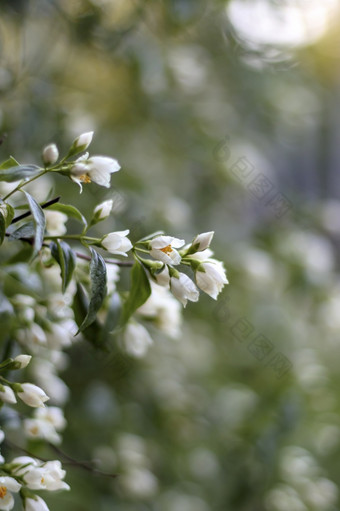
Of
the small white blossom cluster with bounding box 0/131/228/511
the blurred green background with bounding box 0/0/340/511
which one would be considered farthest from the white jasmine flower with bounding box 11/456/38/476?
the blurred green background with bounding box 0/0/340/511

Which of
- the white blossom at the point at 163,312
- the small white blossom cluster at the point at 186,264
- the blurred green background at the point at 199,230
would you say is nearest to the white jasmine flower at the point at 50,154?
the small white blossom cluster at the point at 186,264

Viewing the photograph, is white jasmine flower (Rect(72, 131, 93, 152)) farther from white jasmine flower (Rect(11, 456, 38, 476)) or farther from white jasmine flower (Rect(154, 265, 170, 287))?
white jasmine flower (Rect(11, 456, 38, 476))

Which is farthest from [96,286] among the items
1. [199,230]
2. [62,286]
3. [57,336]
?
[199,230]

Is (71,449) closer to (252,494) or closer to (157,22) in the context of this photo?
(252,494)

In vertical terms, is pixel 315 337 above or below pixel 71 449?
above

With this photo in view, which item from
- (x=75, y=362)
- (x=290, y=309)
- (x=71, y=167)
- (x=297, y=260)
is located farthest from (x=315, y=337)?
(x=71, y=167)

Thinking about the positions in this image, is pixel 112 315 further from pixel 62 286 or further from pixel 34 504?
pixel 34 504
